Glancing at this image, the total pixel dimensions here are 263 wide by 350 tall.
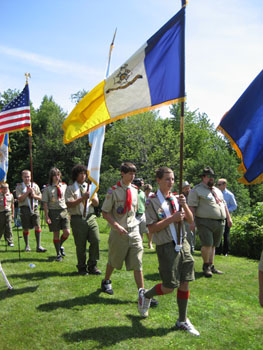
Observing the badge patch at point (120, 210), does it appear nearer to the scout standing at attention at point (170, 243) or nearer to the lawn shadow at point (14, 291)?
the scout standing at attention at point (170, 243)

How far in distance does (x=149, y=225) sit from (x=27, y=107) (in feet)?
17.1

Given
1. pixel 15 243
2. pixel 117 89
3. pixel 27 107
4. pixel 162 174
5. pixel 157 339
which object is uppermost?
pixel 27 107

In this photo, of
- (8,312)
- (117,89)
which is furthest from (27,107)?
(8,312)

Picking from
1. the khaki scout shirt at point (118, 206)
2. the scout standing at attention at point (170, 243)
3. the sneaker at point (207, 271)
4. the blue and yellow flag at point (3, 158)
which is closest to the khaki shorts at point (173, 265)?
the scout standing at attention at point (170, 243)

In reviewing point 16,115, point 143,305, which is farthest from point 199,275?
point 16,115

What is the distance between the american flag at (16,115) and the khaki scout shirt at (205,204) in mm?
4337

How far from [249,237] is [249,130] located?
690 centimetres

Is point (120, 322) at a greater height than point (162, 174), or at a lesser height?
lesser

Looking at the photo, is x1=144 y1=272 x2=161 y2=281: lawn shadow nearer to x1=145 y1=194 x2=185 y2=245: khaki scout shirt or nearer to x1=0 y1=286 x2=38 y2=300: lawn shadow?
x1=0 y1=286 x2=38 y2=300: lawn shadow

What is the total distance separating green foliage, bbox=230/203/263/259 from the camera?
9922 mm

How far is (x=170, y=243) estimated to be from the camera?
424cm

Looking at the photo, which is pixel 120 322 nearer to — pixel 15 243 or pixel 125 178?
pixel 125 178

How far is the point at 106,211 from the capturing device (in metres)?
5.23

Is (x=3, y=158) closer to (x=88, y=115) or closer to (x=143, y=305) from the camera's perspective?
(x=88, y=115)
